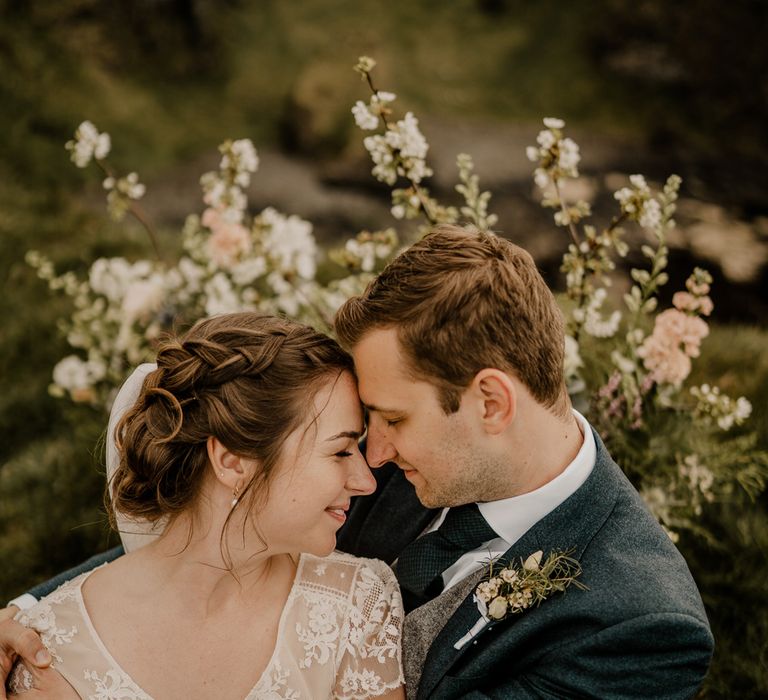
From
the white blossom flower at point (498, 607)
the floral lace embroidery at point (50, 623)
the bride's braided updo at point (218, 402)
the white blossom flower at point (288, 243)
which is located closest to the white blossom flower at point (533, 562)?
the white blossom flower at point (498, 607)

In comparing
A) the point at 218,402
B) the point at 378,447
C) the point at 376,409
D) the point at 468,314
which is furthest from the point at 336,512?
the point at 468,314

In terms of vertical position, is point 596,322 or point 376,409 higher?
point 376,409

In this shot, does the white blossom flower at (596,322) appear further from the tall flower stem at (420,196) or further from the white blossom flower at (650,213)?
the tall flower stem at (420,196)

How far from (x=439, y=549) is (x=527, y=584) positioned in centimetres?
40

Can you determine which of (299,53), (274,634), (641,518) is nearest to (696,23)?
(299,53)

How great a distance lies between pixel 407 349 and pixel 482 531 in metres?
0.69

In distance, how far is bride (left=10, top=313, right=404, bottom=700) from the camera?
2.61 metres

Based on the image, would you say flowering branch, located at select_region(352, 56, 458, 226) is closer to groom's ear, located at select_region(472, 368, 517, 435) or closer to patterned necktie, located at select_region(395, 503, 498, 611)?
groom's ear, located at select_region(472, 368, 517, 435)

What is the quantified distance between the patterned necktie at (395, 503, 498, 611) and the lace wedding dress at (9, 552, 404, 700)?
109 mm

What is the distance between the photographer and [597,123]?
9.31 metres

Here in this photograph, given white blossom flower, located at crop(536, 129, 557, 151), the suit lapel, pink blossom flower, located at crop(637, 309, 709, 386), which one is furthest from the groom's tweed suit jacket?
white blossom flower, located at crop(536, 129, 557, 151)

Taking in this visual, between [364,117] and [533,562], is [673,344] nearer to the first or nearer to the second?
[533,562]

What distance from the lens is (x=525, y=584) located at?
100 inches

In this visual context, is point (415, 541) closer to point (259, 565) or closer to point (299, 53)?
point (259, 565)
